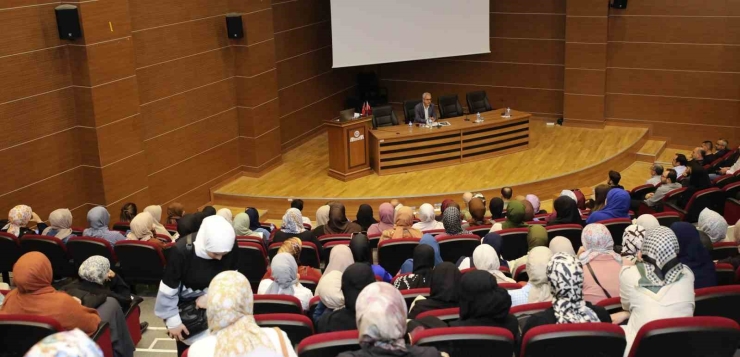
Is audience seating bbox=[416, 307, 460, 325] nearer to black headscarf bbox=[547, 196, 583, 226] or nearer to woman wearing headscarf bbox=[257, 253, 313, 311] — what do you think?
woman wearing headscarf bbox=[257, 253, 313, 311]

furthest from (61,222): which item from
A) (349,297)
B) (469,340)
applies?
(469,340)

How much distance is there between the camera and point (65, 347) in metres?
1.94

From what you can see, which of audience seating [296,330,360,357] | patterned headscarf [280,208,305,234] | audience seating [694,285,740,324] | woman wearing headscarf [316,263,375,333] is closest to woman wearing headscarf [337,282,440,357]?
audience seating [296,330,360,357]

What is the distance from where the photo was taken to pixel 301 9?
1174 centimetres

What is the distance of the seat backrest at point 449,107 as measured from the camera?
1143 cm

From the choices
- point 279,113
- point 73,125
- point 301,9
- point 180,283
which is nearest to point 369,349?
point 180,283

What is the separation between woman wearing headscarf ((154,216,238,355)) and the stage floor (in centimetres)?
606

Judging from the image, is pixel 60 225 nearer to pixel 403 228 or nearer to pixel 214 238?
pixel 403 228

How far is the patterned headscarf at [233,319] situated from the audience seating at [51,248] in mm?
3499

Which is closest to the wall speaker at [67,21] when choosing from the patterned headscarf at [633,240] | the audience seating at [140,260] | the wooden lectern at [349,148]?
the audience seating at [140,260]

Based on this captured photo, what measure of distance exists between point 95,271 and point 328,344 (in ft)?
6.64

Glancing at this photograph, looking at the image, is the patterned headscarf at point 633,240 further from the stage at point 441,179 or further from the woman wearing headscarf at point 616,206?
the stage at point 441,179

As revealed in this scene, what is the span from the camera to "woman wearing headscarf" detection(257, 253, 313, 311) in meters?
4.10

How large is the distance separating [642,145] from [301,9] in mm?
6086
